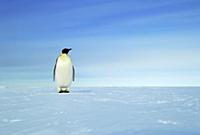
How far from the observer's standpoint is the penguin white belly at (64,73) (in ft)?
60.6

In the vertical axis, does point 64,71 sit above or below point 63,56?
below

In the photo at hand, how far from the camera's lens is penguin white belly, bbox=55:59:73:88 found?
18469 millimetres

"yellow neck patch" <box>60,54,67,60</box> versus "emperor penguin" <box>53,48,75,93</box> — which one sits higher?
"yellow neck patch" <box>60,54,67,60</box>

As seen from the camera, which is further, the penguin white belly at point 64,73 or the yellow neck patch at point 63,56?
the yellow neck patch at point 63,56

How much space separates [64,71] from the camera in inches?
730

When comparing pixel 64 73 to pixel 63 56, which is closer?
pixel 64 73

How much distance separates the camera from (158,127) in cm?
629

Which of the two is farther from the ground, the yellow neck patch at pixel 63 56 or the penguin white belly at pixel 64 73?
the yellow neck patch at pixel 63 56

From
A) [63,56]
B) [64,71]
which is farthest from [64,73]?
[63,56]

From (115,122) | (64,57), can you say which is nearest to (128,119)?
(115,122)

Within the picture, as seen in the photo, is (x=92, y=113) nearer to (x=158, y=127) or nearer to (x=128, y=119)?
(x=128, y=119)

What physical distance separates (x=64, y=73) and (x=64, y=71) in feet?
0.42

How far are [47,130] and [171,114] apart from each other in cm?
353

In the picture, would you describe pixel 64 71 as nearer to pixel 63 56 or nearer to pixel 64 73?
pixel 64 73
